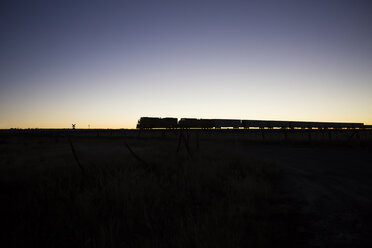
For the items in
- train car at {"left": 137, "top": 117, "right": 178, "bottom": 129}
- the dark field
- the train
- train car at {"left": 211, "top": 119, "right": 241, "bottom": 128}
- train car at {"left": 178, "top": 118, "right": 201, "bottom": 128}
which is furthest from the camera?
train car at {"left": 211, "top": 119, "right": 241, "bottom": 128}

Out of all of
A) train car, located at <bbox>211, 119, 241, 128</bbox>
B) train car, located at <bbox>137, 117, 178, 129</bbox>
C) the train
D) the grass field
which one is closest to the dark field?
the grass field

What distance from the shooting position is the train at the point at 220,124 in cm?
1568

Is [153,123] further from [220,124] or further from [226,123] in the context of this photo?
[226,123]

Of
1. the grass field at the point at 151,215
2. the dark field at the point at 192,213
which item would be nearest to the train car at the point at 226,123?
the dark field at the point at 192,213

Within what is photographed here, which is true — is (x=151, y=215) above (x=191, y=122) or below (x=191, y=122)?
below

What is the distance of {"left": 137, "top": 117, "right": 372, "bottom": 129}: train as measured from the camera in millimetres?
15680

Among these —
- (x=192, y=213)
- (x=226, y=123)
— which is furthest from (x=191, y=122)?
(x=192, y=213)

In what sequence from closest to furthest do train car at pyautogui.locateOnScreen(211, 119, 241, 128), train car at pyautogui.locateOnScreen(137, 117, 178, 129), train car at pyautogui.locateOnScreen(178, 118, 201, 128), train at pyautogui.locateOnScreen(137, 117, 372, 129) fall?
train car at pyautogui.locateOnScreen(178, 118, 201, 128), train at pyautogui.locateOnScreen(137, 117, 372, 129), train car at pyautogui.locateOnScreen(137, 117, 178, 129), train car at pyautogui.locateOnScreen(211, 119, 241, 128)

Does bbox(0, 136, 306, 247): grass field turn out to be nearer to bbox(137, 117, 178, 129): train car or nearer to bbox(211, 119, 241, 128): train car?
bbox(137, 117, 178, 129): train car

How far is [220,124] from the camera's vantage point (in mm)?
19266

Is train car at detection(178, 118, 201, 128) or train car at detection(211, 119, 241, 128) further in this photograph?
train car at detection(211, 119, 241, 128)

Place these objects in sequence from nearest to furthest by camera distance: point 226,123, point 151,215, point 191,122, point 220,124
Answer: point 151,215 < point 191,122 < point 220,124 < point 226,123

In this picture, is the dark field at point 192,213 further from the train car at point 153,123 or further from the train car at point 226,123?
the train car at point 226,123

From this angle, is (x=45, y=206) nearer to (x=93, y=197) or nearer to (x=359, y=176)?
(x=93, y=197)
